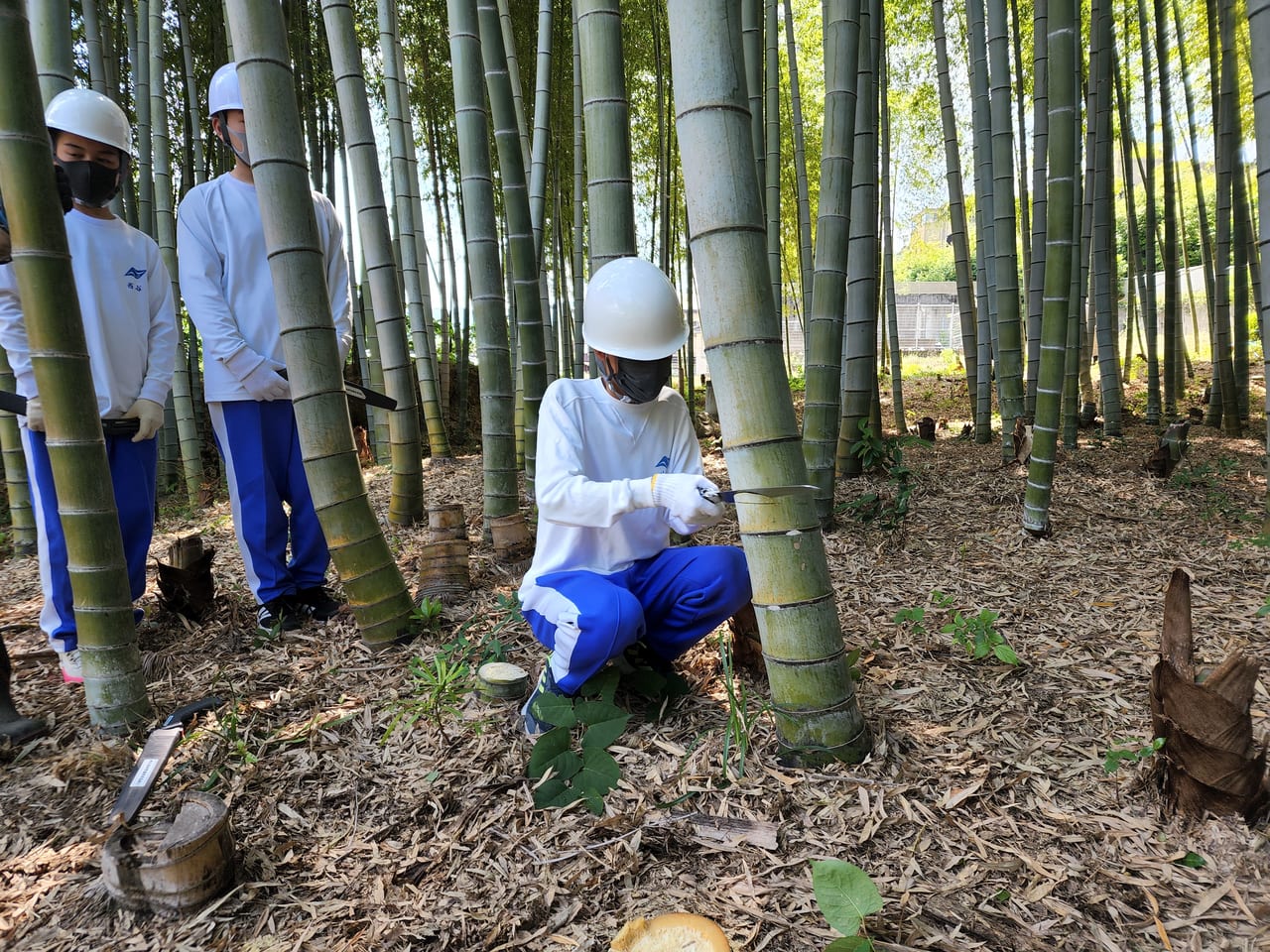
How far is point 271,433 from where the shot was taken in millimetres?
2365

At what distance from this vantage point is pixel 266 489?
235 cm

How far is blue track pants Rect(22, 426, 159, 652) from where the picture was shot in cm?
204

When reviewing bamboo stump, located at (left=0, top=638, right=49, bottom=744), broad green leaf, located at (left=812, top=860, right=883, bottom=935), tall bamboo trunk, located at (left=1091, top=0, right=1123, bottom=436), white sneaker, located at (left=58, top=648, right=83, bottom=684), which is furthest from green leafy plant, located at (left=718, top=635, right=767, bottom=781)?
tall bamboo trunk, located at (left=1091, top=0, right=1123, bottom=436)

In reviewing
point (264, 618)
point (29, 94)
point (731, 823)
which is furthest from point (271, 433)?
point (731, 823)

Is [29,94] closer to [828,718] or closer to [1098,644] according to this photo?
[828,718]

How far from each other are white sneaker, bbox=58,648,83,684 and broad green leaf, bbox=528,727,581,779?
4.73 feet

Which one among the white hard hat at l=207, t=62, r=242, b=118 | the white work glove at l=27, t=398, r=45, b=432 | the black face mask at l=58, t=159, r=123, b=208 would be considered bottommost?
the white work glove at l=27, t=398, r=45, b=432

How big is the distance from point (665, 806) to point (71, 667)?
1756 mm

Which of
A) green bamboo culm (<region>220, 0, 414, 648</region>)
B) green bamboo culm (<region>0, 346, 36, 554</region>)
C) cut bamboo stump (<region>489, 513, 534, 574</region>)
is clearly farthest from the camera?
green bamboo culm (<region>0, 346, 36, 554</region>)

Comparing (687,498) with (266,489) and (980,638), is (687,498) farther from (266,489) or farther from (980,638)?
(266,489)

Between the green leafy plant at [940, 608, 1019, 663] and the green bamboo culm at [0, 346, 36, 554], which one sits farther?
the green bamboo culm at [0, 346, 36, 554]

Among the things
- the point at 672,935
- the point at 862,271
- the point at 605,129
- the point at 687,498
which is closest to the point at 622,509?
the point at 687,498

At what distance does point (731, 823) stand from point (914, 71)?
9667 millimetres

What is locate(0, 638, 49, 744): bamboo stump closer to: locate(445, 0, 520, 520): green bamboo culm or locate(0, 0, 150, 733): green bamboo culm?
locate(0, 0, 150, 733): green bamboo culm
